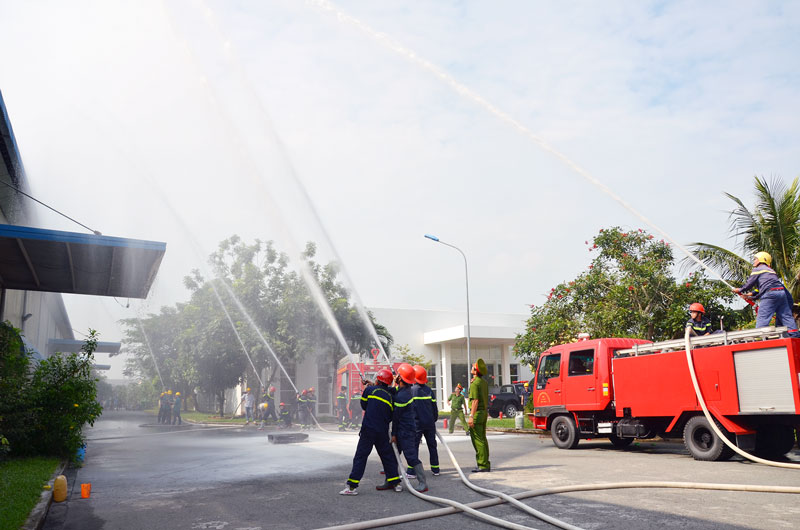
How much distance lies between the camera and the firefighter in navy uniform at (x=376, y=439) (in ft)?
26.8

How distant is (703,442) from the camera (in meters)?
11.1

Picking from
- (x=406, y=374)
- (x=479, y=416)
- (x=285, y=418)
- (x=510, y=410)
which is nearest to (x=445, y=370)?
(x=510, y=410)

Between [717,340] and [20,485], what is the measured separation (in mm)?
11160

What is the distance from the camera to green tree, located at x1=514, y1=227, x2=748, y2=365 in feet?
59.5

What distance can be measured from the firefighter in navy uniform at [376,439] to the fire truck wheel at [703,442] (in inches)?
235

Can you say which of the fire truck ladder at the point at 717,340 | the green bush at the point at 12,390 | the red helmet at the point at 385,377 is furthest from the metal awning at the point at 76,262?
the fire truck ladder at the point at 717,340

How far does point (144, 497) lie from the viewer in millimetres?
8305

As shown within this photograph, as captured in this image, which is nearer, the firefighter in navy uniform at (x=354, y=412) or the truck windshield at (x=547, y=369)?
the truck windshield at (x=547, y=369)

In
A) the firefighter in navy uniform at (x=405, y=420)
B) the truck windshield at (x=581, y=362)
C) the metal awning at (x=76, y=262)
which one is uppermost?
the metal awning at (x=76, y=262)

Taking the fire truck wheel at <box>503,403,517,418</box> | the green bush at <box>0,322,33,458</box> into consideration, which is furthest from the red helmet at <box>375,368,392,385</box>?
the fire truck wheel at <box>503,403,517,418</box>

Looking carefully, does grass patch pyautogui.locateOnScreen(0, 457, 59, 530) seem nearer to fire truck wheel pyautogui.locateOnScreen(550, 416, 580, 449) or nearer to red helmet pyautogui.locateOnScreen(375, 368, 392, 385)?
red helmet pyautogui.locateOnScreen(375, 368, 392, 385)

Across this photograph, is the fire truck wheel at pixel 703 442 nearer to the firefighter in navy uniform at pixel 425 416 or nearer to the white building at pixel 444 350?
the firefighter in navy uniform at pixel 425 416

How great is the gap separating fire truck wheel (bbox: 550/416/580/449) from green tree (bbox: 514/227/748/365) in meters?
5.06

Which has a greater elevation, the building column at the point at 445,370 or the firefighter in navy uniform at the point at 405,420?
the building column at the point at 445,370
